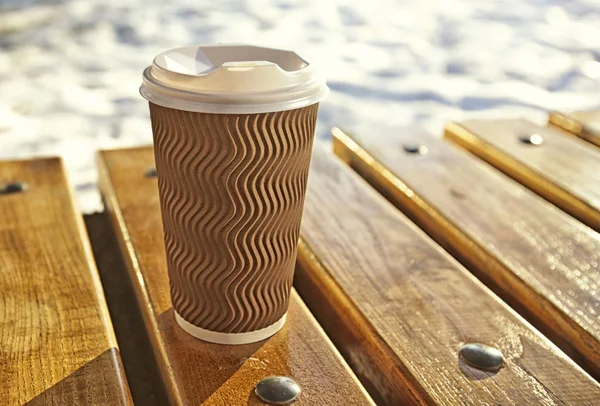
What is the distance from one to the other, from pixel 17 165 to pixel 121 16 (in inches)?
113

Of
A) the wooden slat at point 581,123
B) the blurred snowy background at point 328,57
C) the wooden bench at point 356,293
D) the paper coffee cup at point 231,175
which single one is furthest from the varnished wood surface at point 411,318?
the blurred snowy background at point 328,57

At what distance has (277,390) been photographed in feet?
2.40

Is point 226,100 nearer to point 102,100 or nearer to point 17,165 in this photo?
point 17,165

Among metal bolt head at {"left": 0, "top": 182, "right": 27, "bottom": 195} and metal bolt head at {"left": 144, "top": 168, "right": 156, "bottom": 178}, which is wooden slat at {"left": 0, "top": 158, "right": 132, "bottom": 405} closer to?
metal bolt head at {"left": 0, "top": 182, "right": 27, "bottom": 195}

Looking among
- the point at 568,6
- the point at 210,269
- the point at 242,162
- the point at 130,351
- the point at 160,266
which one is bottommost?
the point at 568,6

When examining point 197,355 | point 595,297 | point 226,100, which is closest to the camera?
point 226,100

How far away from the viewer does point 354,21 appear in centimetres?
411

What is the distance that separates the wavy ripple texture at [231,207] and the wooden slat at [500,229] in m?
0.31

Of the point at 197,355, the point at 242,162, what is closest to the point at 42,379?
the point at 197,355

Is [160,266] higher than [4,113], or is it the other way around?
[160,266]

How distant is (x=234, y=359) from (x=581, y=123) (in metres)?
1.04

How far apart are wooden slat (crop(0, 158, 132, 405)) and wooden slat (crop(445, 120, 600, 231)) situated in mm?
729

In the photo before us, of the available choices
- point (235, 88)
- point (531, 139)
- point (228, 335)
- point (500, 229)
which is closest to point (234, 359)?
point (228, 335)

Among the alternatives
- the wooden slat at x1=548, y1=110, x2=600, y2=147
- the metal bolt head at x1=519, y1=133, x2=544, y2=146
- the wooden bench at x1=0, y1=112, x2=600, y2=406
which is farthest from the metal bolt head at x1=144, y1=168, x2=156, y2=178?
the wooden slat at x1=548, y1=110, x2=600, y2=147
